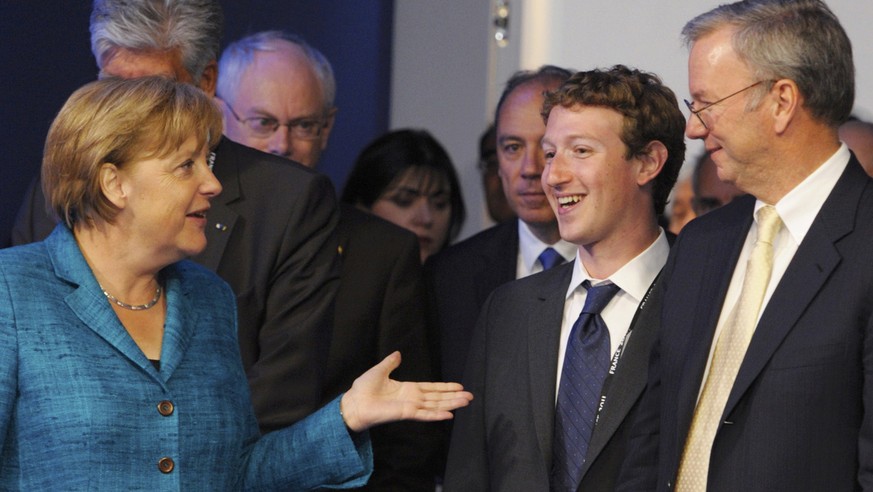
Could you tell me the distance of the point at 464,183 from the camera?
6.25 m

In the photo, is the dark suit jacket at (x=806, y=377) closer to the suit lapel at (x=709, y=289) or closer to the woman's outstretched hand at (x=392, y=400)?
the suit lapel at (x=709, y=289)

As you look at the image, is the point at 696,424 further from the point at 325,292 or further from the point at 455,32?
the point at 455,32

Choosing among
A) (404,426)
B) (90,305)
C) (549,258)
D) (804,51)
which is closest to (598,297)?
(804,51)

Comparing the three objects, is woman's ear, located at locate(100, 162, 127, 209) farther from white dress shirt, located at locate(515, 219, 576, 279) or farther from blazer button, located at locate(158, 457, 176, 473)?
white dress shirt, located at locate(515, 219, 576, 279)

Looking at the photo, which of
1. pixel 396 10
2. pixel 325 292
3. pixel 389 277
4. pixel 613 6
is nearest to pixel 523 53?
pixel 613 6

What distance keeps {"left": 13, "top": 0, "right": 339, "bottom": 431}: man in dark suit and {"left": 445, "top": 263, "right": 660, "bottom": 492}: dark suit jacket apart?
1.33ft

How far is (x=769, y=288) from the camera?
2.83 meters

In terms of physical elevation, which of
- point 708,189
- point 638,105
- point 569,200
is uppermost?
point 638,105

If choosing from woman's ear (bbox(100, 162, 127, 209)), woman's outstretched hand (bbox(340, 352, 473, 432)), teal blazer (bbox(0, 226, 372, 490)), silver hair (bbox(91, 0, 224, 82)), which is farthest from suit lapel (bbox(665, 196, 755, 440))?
silver hair (bbox(91, 0, 224, 82))

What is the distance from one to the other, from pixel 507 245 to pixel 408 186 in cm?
80

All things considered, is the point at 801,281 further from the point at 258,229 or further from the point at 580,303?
the point at 258,229

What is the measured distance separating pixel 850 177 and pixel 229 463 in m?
1.42

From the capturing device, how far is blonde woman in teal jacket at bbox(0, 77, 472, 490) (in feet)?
8.33

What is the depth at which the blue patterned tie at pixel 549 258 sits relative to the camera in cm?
406
